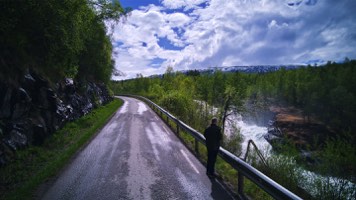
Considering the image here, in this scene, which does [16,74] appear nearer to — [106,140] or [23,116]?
[23,116]

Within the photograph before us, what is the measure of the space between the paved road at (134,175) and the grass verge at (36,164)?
0.39 meters

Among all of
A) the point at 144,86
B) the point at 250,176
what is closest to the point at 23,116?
the point at 250,176

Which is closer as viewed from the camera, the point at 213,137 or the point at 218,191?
the point at 218,191

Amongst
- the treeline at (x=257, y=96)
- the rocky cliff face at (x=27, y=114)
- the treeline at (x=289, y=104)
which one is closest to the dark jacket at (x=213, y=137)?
the treeline at (x=289, y=104)

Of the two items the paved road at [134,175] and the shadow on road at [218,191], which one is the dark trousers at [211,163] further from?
the shadow on road at [218,191]

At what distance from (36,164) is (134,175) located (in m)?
3.58

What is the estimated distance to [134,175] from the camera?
8047mm

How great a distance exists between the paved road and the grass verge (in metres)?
0.39

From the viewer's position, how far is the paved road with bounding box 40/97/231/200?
21.5ft

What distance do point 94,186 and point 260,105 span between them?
111 ft

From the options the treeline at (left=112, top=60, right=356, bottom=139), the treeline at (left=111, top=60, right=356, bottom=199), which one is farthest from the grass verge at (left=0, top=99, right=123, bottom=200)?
the treeline at (left=112, top=60, right=356, bottom=139)

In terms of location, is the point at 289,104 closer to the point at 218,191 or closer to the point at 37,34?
the point at 37,34

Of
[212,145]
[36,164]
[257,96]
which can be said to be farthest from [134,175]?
[257,96]

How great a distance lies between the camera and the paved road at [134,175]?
656cm
